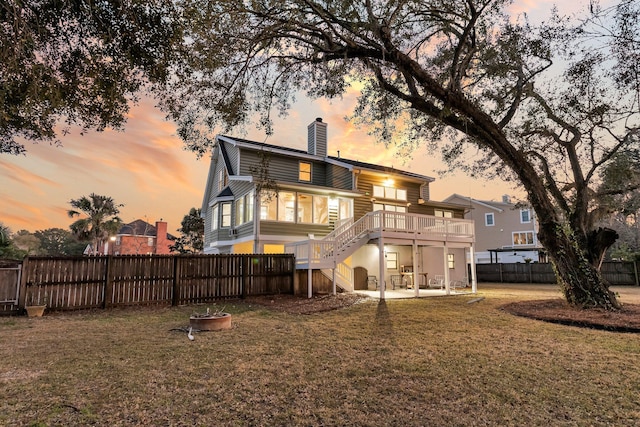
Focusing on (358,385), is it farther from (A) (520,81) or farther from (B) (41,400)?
(A) (520,81)

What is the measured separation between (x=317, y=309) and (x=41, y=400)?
714 cm

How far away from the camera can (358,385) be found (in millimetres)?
3850

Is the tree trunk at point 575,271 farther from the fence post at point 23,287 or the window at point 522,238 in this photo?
the window at point 522,238

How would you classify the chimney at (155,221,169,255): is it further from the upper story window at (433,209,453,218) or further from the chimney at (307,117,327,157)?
the upper story window at (433,209,453,218)

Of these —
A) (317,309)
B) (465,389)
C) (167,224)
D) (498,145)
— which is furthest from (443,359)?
(167,224)

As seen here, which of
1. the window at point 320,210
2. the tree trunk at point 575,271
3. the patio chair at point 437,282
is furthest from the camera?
the patio chair at point 437,282

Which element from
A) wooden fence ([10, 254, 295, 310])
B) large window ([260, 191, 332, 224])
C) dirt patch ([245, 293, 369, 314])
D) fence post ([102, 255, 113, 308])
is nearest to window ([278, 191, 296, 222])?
large window ([260, 191, 332, 224])

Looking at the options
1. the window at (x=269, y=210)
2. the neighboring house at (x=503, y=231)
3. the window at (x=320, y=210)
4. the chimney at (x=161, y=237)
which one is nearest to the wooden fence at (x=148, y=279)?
the window at (x=269, y=210)

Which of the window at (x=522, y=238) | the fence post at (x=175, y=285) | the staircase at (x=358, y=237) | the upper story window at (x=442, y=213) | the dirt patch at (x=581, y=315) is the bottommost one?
the dirt patch at (x=581, y=315)

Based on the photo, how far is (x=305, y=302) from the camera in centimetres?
1128

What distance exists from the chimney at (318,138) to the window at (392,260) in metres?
6.64

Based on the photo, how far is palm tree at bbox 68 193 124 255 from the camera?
1015 inches

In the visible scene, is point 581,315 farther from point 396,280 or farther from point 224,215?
point 224,215

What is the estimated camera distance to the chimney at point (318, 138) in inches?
769
